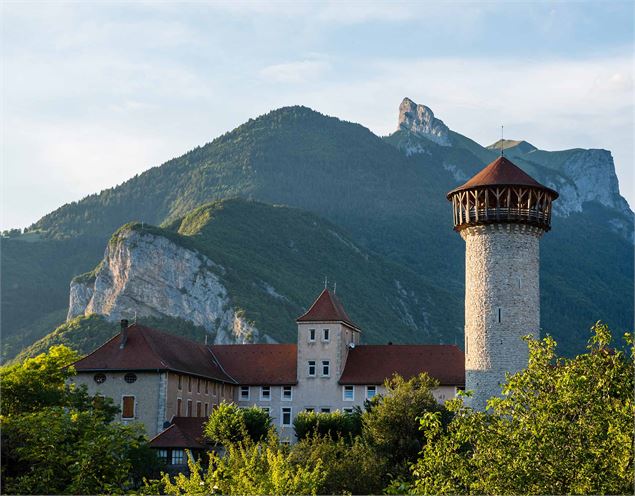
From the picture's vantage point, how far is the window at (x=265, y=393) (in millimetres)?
79750

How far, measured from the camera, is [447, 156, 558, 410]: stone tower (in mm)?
62344

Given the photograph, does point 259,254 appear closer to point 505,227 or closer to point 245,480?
point 505,227

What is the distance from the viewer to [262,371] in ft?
267

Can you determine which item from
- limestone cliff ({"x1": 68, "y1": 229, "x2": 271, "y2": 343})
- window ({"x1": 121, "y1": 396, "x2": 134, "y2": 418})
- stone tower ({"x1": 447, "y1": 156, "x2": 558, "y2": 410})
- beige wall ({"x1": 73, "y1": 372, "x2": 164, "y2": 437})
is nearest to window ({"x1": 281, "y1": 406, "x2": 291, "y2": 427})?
beige wall ({"x1": 73, "y1": 372, "x2": 164, "y2": 437})

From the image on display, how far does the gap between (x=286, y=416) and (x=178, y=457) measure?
1553 cm

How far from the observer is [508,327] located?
62438 mm

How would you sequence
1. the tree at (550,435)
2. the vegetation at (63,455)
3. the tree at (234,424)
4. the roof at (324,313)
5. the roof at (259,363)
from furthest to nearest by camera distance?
the roof at (259,363)
the roof at (324,313)
the tree at (234,424)
the vegetation at (63,455)
the tree at (550,435)

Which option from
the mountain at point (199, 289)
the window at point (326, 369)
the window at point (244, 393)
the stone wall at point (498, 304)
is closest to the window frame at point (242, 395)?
the window at point (244, 393)

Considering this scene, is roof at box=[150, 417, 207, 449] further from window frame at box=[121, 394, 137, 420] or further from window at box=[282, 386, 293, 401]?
window at box=[282, 386, 293, 401]

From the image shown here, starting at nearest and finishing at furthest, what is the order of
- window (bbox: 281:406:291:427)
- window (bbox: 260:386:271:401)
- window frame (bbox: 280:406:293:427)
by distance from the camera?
window frame (bbox: 280:406:293:427) < window (bbox: 281:406:291:427) < window (bbox: 260:386:271:401)

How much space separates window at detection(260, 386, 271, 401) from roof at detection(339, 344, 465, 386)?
5.68 m

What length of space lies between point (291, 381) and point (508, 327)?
21798mm

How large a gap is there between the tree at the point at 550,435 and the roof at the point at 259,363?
53148 mm

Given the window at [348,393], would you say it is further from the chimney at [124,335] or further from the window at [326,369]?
the chimney at [124,335]
